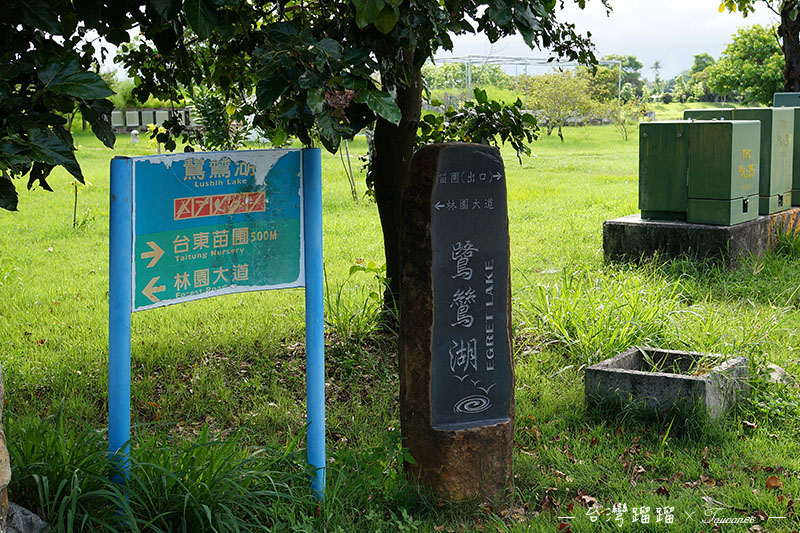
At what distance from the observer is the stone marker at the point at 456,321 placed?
3594mm

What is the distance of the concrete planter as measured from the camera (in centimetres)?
443

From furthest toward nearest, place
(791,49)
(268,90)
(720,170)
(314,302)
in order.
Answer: (791,49) < (720,170) < (314,302) < (268,90)

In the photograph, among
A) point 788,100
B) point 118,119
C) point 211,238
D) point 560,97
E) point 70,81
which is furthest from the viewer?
point 560,97

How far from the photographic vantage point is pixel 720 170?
7.46m

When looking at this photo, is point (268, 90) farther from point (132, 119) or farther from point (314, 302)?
point (132, 119)

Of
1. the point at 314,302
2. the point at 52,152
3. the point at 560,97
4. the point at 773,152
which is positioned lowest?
the point at 314,302

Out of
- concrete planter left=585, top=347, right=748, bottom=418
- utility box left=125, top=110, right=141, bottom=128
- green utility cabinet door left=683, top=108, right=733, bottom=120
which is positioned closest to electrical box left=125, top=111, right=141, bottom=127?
utility box left=125, top=110, right=141, bottom=128

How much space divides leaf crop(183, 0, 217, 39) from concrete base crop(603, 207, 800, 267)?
5.86 meters

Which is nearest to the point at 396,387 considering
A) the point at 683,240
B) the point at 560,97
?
the point at 683,240

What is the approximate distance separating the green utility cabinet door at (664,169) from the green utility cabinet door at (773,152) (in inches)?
36.0

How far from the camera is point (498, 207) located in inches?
146

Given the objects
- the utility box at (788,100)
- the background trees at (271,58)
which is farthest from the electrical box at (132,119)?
the background trees at (271,58)

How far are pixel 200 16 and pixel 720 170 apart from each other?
6148 mm

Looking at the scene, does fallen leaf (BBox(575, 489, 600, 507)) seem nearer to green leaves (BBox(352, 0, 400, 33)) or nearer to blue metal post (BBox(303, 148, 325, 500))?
blue metal post (BBox(303, 148, 325, 500))
